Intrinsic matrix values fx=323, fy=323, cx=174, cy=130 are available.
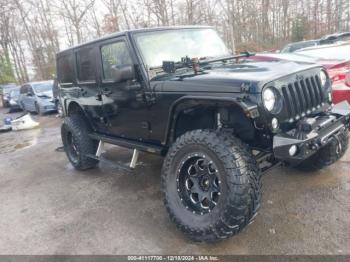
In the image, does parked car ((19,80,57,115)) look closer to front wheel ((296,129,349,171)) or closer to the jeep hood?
the jeep hood

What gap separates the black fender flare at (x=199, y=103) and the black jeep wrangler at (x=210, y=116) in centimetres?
1

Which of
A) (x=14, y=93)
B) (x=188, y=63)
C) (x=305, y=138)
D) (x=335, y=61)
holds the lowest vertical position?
(x=14, y=93)

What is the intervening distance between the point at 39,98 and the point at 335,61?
510 inches

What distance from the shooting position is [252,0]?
2706 cm

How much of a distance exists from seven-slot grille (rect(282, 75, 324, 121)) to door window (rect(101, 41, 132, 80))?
6.18 ft

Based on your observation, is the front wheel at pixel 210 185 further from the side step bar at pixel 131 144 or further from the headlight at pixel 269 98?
the side step bar at pixel 131 144

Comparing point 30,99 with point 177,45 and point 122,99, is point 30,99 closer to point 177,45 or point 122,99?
point 122,99

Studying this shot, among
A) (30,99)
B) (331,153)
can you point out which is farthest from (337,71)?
(30,99)

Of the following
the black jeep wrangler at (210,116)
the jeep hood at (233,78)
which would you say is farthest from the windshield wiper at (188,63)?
the jeep hood at (233,78)

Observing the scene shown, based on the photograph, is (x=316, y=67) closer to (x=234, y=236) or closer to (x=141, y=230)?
(x=234, y=236)

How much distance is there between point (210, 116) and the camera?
141 inches

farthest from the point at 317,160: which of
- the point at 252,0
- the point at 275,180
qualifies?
the point at 252,0

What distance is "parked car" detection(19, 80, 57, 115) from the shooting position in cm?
1455

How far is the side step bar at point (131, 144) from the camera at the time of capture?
3.95 meters
